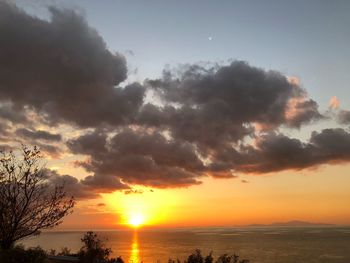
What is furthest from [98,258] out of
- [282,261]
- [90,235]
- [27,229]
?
[282,261]

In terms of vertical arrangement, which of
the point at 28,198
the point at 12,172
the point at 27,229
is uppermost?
the point at 12,172

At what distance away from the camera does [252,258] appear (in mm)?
130375

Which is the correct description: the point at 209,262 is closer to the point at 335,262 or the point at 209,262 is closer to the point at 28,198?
the point at 28,198

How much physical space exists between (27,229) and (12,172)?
14.2ft

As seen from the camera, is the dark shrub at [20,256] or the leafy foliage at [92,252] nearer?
the dark shrub at [20,256]

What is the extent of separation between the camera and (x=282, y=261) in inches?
4803

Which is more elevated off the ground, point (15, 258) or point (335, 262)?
point (15, 258)

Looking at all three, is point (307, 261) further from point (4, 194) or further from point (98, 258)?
point (4, 194)

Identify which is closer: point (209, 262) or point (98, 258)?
point (209, 262)

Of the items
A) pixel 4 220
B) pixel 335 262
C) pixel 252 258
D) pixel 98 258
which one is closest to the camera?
pixel 4 220

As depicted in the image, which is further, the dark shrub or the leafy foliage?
the leafy foliage

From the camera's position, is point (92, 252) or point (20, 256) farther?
point (92, 252)

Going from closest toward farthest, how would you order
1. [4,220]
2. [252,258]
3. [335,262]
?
[4,220], [335,262], [252,258]

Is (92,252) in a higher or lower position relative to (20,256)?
lower
